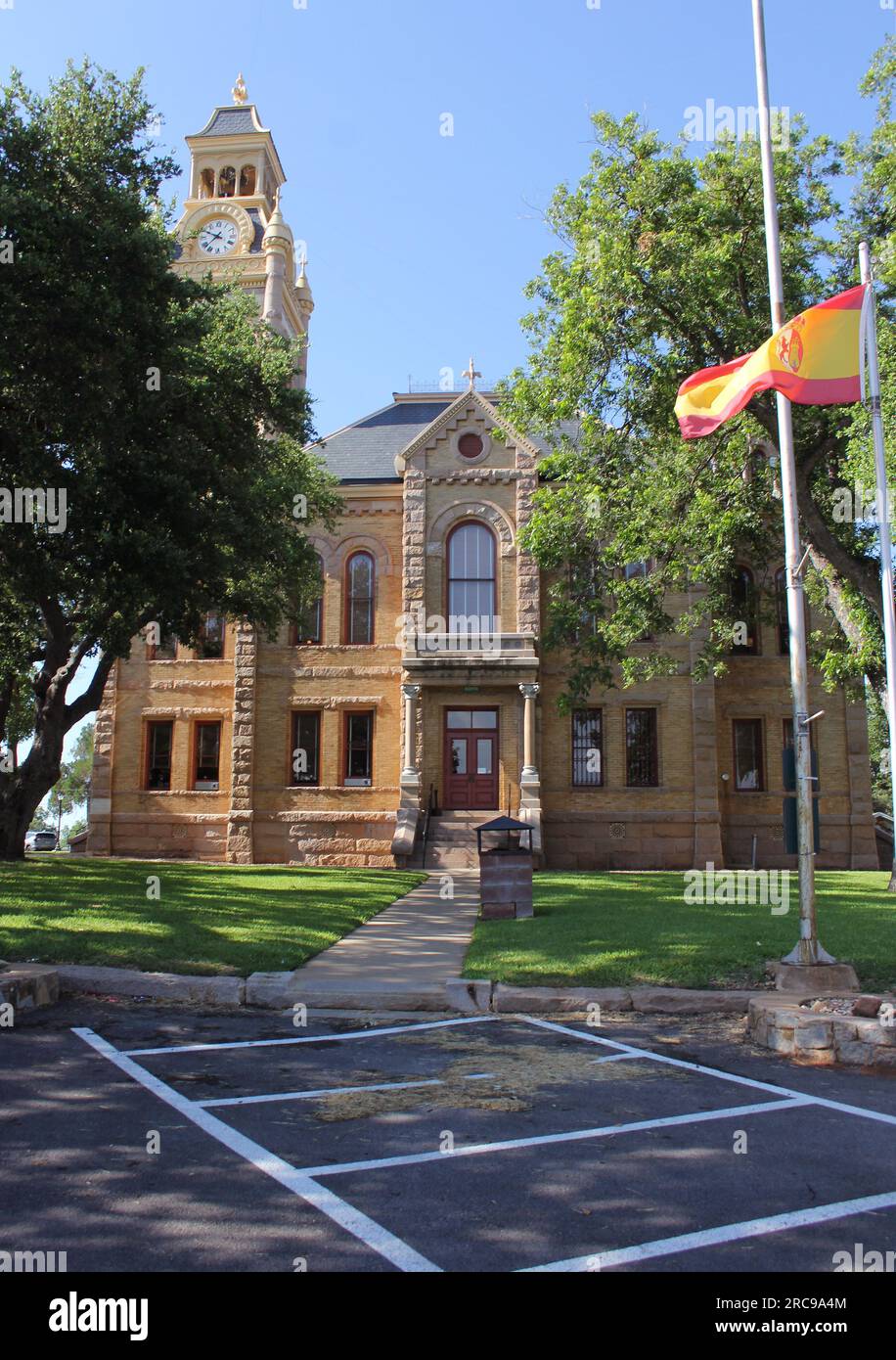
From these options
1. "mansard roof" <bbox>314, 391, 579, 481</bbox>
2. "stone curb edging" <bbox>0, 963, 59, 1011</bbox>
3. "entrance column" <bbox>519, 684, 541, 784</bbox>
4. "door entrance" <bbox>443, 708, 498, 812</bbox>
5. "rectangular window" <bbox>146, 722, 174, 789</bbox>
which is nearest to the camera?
"stone curb edging" <bbox>0, 963, 59, 1011</bbox>

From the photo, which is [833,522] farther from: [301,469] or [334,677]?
[334,677]

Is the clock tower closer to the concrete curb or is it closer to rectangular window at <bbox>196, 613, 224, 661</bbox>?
rectangular window at <bbox>196, 613, 224, 661</bbox>

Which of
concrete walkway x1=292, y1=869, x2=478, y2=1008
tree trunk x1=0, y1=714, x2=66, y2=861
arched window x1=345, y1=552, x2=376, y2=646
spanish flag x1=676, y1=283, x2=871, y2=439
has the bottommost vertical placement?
concrete walkway x1=292, y1=869, x2=478, y2=1008

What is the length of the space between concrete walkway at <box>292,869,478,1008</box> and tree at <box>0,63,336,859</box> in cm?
638

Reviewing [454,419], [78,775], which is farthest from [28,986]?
[78,775]

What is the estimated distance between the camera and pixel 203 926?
11945 millimetres

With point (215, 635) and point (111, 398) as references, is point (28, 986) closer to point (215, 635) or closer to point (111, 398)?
point (111, 398)

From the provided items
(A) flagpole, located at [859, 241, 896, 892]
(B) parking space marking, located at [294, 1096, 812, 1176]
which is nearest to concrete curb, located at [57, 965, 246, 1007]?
(B) parking space marking, located at [294, 1096, 812, 1176]

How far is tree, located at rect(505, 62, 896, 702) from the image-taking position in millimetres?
17781

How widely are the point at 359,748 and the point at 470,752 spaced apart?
125 inches

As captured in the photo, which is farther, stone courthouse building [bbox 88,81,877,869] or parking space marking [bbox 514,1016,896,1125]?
stone courthouse building [bbox 88,81,877,869]

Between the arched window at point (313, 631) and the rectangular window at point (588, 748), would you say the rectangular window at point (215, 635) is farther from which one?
the rectangular window at point (588, 748)
